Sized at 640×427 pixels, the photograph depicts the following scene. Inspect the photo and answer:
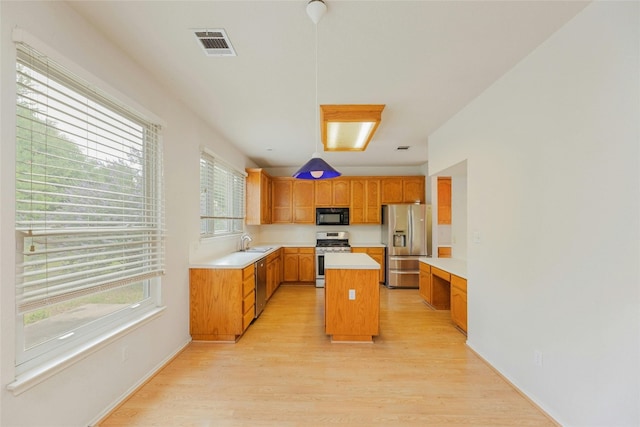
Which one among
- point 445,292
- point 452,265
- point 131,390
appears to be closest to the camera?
point 131,390

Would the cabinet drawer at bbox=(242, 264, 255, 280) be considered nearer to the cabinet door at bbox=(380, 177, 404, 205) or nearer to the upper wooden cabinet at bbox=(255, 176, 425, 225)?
the upper wooden cabinet at bbox=(255, 176, 425, 225)

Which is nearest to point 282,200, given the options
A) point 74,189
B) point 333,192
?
point 333,192

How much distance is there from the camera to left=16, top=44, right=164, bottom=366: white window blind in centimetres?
146

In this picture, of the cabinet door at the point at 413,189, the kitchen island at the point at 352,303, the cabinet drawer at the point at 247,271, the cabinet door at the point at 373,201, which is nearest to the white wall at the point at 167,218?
the cabinet drawer at the point at 247,271

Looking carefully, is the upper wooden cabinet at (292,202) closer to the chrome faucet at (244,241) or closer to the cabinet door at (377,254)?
the chrome faucet at (244,241)

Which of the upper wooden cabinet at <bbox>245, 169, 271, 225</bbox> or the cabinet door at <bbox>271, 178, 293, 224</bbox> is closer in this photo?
Answer: the upper wooden cabinet at <bbox>245, 169, 271, 225</bbox>

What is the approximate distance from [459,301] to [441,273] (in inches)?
23.3

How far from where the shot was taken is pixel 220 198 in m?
4.28

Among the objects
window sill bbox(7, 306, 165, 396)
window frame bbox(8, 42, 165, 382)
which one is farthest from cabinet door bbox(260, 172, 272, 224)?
window sill bbox(7, 306, 165, 396)

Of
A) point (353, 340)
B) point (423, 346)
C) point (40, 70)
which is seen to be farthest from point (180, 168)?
point (423, 346)

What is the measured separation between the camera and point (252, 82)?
250 cm

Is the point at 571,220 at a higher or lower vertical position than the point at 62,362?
higher

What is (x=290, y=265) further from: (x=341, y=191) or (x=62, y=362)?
(x=62, y=362)

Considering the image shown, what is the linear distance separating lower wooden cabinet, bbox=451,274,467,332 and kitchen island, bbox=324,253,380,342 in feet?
3.46
